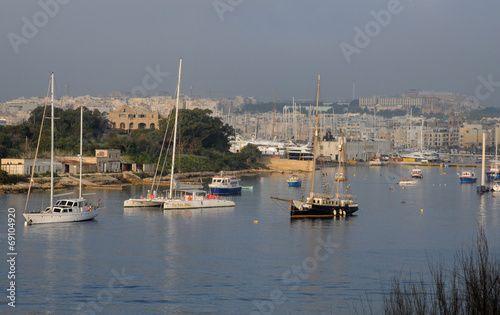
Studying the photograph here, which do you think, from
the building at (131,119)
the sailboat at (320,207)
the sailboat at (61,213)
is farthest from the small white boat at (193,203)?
the building at (131,119)

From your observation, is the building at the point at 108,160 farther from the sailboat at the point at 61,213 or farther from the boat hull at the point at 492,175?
the boat hull at the point at 492,175

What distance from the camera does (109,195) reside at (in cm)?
2792

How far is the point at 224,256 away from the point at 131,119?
43.7m

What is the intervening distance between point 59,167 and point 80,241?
15.9 metres

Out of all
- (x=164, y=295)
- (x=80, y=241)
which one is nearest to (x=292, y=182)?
(x=80, y=241)

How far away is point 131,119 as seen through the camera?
192 feet

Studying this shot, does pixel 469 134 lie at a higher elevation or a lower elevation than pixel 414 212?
higher

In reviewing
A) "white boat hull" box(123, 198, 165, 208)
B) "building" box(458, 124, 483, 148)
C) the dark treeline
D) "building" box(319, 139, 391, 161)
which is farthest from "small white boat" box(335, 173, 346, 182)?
"building" box(458, 124, 483, 148)

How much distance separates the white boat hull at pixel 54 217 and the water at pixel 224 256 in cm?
20

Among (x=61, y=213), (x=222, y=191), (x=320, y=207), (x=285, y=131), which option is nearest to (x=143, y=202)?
(x=61, y=213)

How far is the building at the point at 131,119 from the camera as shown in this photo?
5806 cm

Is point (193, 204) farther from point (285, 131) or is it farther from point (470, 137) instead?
point (470, 137)

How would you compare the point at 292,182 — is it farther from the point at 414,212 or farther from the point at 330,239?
the point at 330,239

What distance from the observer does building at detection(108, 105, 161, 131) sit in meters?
58.1
